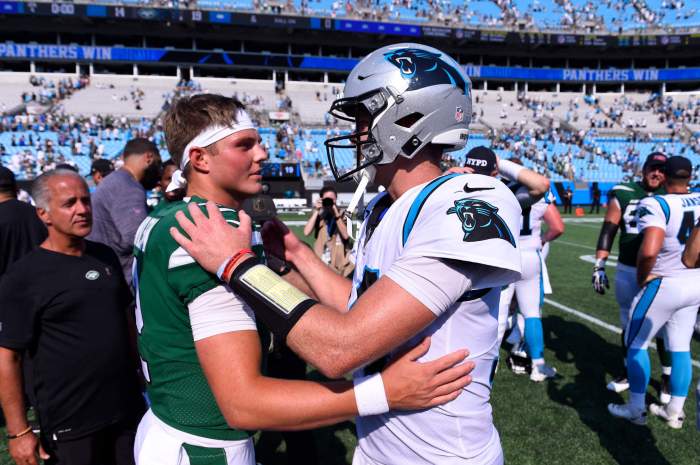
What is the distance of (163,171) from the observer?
5.30 metres

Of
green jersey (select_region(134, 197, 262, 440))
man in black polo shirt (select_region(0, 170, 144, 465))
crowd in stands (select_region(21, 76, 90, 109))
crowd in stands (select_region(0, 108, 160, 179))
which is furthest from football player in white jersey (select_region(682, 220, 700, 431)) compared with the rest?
crowd in stands (select_region(21, 76, 90, 109))

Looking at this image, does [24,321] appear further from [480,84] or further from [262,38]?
[480,84]

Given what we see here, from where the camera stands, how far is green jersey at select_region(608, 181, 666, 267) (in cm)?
535

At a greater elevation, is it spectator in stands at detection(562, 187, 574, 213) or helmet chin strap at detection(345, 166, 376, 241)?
helmet chin strap at detection(345, 166, 376, 241)

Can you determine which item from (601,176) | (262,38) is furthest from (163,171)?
(262,38)

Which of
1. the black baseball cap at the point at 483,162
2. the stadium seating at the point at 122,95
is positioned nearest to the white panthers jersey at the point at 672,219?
the black baseball cap at the point at 483,162

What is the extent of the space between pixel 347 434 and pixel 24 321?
9.43 ft

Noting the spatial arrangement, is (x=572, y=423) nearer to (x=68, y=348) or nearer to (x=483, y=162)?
(x=483, y=162)

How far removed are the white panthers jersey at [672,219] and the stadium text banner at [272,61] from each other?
150 feet

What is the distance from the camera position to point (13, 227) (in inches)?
170

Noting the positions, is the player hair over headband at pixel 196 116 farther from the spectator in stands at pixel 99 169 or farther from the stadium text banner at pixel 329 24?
the stadium text banner at pixel 329 24

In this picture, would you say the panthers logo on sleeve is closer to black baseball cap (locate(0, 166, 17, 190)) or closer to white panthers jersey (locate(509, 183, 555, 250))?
white panthers jersey (locate(509, 183, 555, 250))

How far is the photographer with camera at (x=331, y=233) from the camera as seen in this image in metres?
6.86

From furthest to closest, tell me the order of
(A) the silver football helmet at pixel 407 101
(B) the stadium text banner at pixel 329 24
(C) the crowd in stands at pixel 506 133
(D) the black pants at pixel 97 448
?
(B) the stadium text banner at pixel 329 24, (C) the crowd in stands at pixel 506 133, (D) the black pants at pixel 97 448, (A) the silver football helmet at pixel 407 101
